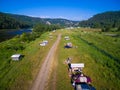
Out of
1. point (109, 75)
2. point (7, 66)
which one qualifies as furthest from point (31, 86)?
point (109, 75)

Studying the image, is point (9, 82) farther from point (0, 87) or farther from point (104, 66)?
point (104, 66)

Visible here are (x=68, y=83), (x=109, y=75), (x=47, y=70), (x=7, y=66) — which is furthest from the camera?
(x=7, y=66)

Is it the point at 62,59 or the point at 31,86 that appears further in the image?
the point at 62,59

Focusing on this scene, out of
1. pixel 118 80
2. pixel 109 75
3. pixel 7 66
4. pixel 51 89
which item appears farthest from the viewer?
pixel 7 66

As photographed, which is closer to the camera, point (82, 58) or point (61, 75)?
point (61, 75)

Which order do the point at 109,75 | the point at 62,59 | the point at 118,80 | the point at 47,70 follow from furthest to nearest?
the point at 62,59 < the point at 47,70 < the point at 109,75 < the point at 118,80

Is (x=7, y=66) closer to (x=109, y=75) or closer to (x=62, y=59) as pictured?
(x=62, y=59)

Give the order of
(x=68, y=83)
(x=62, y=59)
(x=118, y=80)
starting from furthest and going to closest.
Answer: (x=62, y=59), (x=118, y=80), (x=68, y=83)

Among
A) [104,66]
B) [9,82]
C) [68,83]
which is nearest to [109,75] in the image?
[104,66]

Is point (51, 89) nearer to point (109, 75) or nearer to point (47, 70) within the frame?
point (47, 70)
